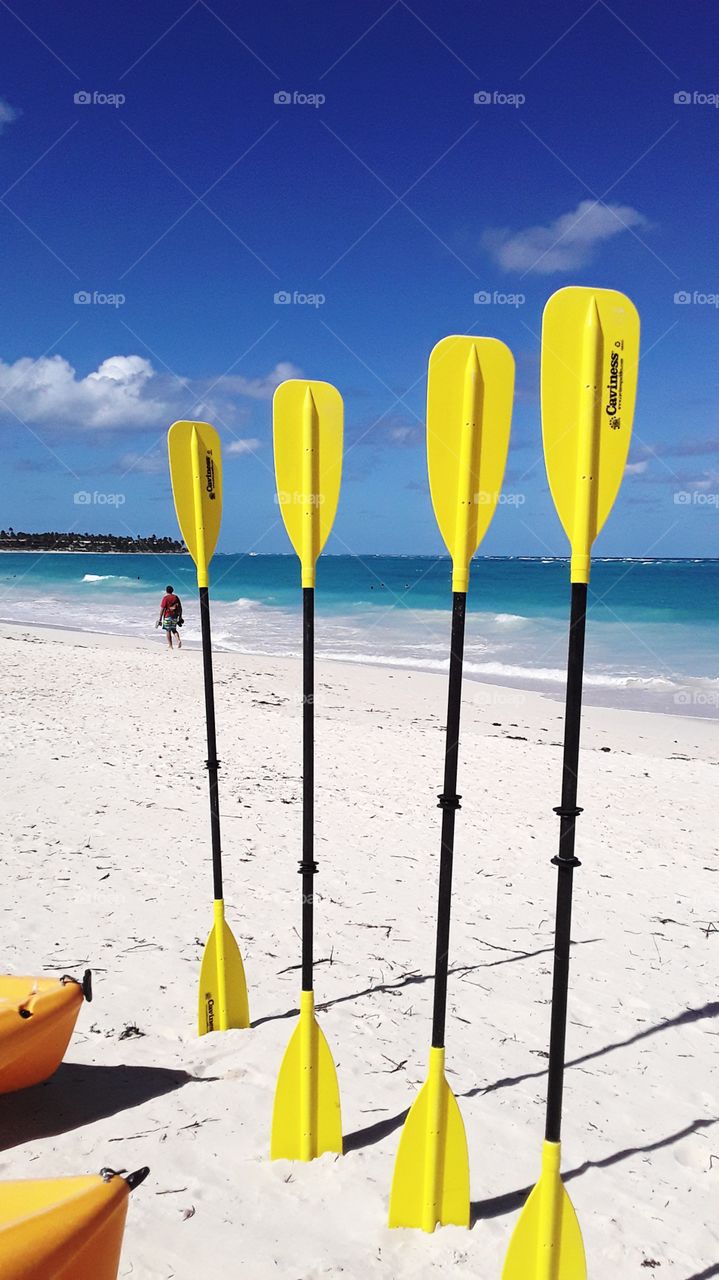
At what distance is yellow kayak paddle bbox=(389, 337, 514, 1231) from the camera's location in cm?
223

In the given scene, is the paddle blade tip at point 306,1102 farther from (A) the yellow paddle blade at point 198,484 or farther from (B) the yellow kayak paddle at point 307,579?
(A) the yellow paddle blade at point 198,484

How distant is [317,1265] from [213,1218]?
339mm

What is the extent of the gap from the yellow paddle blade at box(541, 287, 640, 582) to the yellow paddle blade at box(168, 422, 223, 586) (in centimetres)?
160

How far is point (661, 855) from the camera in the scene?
5.81 metres

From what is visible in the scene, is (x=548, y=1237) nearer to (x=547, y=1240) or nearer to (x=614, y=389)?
(x=547, y=1240)

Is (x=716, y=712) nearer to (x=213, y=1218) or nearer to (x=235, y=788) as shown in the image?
(x=235, y=788)

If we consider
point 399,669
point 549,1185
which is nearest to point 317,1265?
point 549,1185

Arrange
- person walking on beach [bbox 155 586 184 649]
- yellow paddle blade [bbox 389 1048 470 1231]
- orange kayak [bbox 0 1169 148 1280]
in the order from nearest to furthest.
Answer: orange kayak [bbox 0 1169 148 1280] → yellow paddle blade [bbox 389 1048 470 1231] → person walking on beach [bbox 155 586 184 649]

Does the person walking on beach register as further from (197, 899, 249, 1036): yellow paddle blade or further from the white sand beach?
(197, 899, 249, 1036): yellow paddle blade

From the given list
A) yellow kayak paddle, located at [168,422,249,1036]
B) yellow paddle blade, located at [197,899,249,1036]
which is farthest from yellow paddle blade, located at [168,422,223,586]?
yellow paddle blade, located at [197,899,249,1036]

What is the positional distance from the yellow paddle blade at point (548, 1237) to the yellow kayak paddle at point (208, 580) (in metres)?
1.50

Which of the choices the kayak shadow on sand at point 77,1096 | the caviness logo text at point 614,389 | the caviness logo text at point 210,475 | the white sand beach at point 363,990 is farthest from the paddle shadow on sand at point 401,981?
the caviness logo text at point 614,389

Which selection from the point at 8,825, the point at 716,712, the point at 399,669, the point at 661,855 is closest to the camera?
the point at 8,825

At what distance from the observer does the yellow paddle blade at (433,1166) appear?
2.35 m
